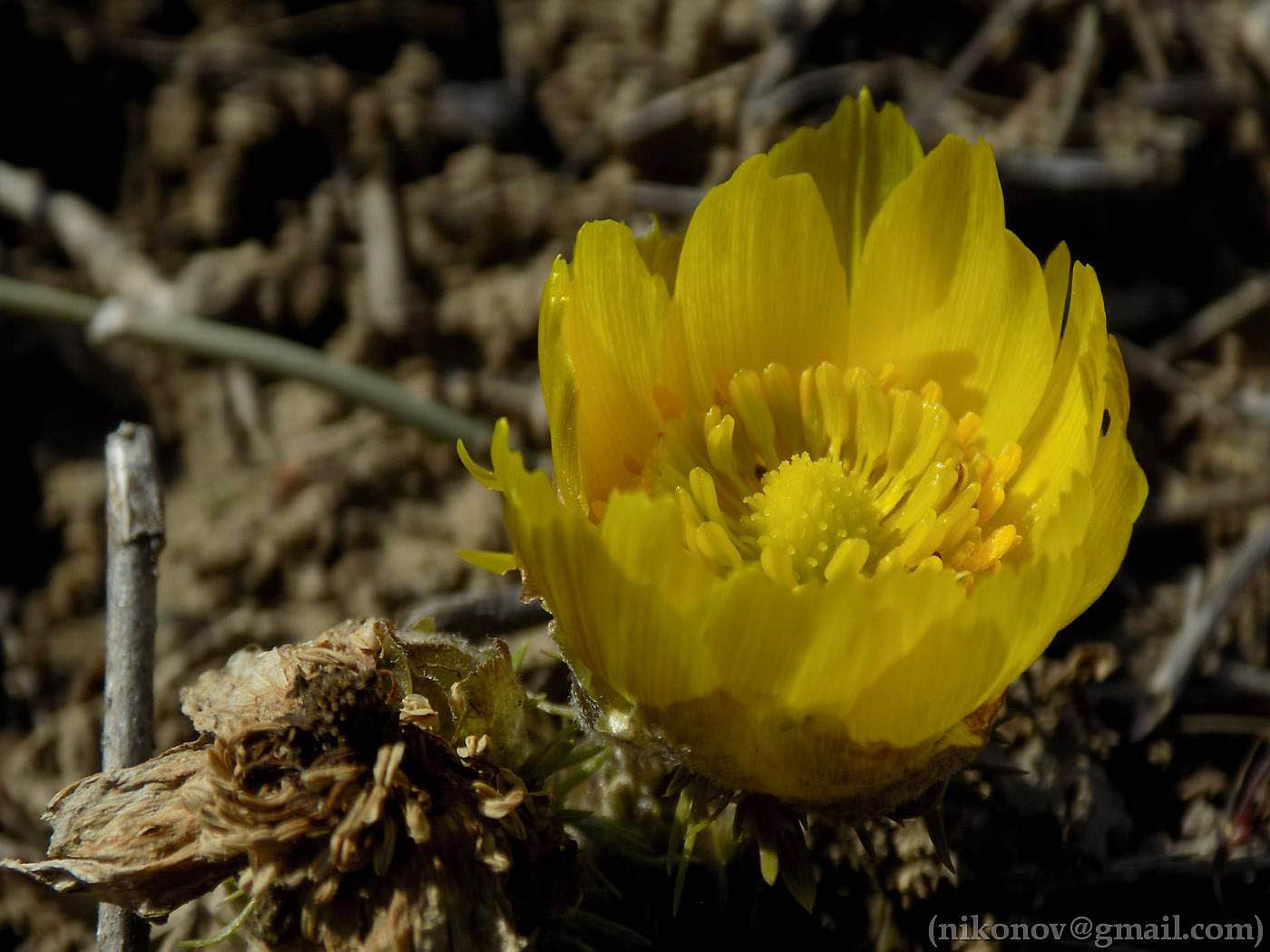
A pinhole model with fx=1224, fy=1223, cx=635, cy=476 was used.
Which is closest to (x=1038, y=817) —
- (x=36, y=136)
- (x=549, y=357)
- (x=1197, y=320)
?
(x=549, y=357)

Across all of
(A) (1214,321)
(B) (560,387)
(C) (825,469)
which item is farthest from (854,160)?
(A) (1214,321)

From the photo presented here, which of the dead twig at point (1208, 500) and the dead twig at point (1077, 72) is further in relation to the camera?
the dead twig at point (1077, 72)

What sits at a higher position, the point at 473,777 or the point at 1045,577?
the point at 1045,577

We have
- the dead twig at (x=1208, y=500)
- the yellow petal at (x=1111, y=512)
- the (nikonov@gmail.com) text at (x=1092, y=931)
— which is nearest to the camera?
the yellow petal at (x=1111, y=512)

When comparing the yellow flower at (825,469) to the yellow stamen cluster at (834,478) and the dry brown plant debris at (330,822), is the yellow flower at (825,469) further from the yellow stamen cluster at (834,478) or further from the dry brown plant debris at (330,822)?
the dry brown plant debris at (330,822)

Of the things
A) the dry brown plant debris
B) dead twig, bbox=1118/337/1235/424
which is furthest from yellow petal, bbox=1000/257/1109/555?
dead twig, bbox=1118/337/1235/424

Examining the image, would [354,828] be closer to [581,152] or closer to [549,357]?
[549,357]

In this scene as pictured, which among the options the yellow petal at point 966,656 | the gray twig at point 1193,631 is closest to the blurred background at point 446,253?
the gray twig at point 1193,631
